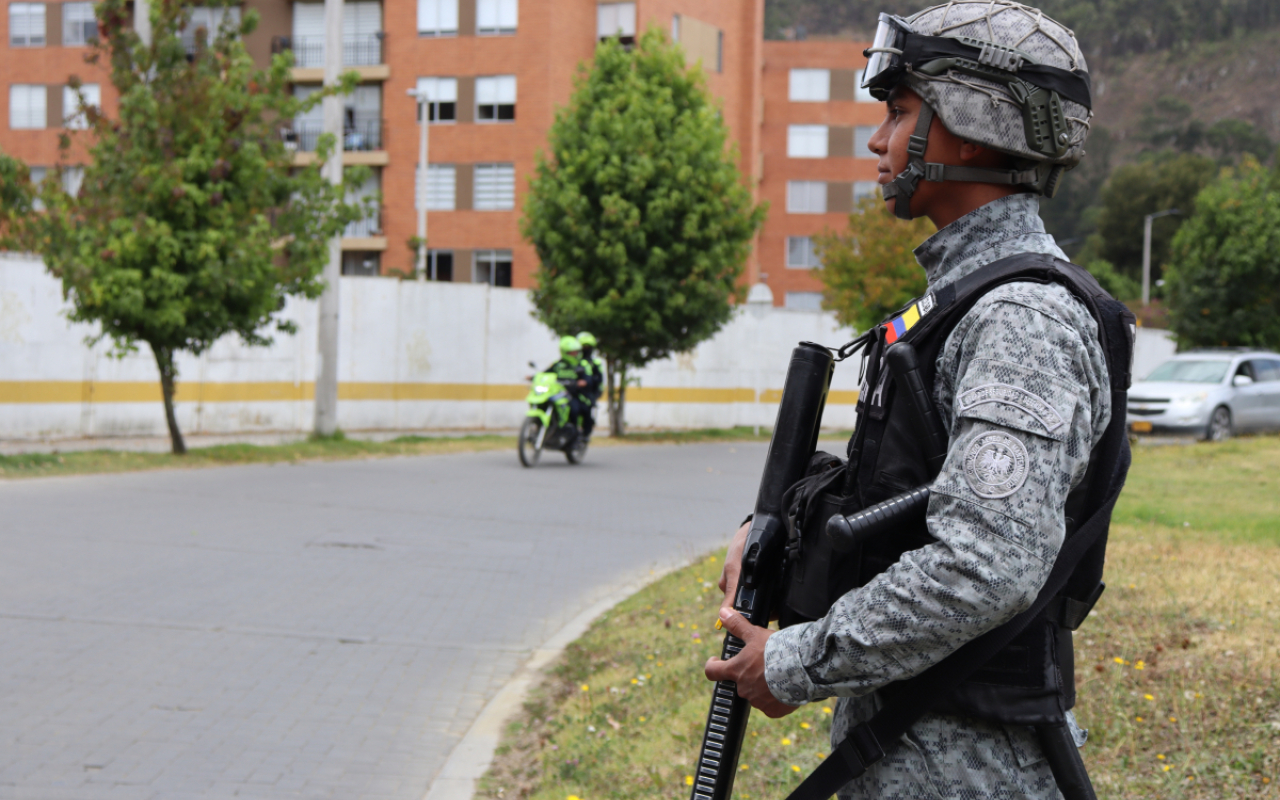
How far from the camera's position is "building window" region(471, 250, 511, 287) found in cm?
4328

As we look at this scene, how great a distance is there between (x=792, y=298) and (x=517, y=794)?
189ft

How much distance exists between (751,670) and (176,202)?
15.9 metres

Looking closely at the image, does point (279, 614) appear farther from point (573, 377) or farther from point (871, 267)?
point (871, 267)

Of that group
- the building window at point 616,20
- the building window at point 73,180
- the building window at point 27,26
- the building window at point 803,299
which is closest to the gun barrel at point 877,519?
the building window at point 73,180

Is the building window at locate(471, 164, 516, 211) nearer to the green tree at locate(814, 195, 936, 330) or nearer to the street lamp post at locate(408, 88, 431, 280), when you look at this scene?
the street lamp post at locate(408, 88, 431, 280)

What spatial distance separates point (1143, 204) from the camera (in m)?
79.9

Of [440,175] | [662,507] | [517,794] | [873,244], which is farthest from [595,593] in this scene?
[440,175]

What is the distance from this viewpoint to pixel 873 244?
115ft

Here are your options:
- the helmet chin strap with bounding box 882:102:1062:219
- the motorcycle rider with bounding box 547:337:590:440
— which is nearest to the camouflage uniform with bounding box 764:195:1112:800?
the helmet chin strap with bounding box 882:102:1062:219

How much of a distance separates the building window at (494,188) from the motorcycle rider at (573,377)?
24.9m

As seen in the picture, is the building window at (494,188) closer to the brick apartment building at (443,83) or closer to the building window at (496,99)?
the brick apartment building at (443,83)

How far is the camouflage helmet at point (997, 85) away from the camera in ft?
6.41

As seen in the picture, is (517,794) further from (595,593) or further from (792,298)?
(792,298)

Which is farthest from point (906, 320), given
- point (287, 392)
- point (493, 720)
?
point (287, 392)
